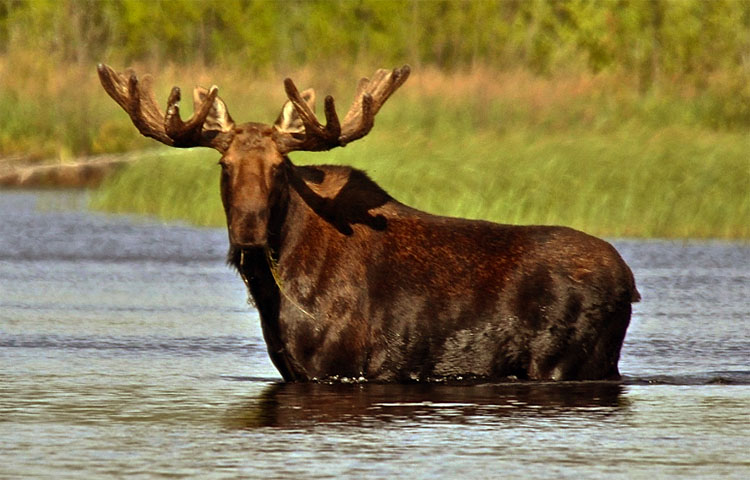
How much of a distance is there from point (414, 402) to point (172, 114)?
7.73ft

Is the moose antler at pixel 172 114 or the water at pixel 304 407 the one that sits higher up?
the moose antler at pixel 172 114

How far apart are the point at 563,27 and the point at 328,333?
4467 centimetres

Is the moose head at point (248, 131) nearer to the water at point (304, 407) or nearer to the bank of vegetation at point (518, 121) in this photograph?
the water at point (304, 407)

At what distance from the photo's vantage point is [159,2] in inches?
2458

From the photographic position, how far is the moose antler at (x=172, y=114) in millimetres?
11711

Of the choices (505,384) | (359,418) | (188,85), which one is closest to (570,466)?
(359,418)

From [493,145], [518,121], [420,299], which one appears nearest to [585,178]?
[493,145]

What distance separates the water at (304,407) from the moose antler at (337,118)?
1542mm

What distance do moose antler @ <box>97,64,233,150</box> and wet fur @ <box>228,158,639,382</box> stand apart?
515mm

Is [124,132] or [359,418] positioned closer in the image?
[359,418]

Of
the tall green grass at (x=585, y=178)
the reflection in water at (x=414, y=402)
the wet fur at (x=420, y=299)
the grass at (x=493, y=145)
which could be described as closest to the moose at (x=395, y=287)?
the wet fur at (x=420, y=299)

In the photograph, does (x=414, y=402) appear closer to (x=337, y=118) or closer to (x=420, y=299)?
(x=420, y=299)

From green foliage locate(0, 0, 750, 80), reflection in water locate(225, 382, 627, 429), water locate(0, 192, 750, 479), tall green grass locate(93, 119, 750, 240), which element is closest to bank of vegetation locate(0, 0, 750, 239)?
tall green grass locate(93, 119, 750, 240)

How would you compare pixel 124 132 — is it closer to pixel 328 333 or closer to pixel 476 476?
pixel 328 333
